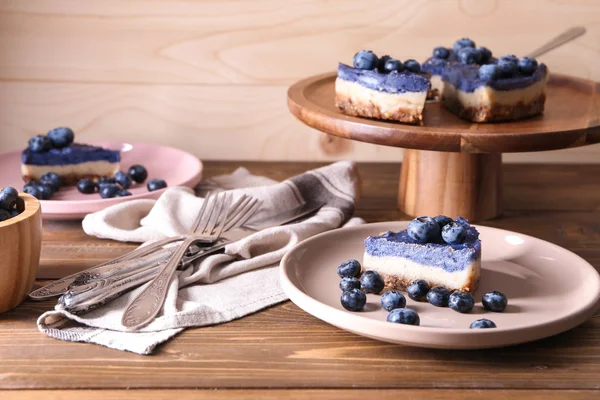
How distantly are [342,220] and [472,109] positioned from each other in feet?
1.08

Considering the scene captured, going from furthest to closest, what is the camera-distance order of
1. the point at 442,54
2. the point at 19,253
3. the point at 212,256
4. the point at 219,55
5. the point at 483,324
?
1. the point at 219,55
2. the point at 442,54
3. the point at 212,256
4. the point at 19,253
5. the point at 483,324

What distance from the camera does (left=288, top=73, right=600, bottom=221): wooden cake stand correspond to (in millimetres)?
1356

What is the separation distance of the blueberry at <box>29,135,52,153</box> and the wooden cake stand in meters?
0.55

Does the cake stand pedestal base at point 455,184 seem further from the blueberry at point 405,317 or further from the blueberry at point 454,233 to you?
the blueberry at point 405,317

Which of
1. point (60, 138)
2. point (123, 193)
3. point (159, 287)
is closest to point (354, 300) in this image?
point (159, 287)

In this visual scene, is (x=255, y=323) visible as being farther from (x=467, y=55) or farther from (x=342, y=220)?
(x=467, y=55)

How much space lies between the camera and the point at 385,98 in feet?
5.06

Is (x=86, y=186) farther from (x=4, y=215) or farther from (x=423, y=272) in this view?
(x=423, y=272)

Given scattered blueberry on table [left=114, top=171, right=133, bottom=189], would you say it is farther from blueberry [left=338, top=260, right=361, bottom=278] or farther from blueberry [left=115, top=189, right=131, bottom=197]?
blueberry [left=338, top=260, right=361, bottom=278]

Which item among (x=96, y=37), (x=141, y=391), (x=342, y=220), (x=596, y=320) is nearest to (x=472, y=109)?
(x=342, y=220)

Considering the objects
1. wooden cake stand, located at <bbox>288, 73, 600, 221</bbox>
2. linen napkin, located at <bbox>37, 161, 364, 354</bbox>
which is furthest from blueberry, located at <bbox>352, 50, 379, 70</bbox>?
linen napkin, located at <bbox>37, 161, 364, 354</bbox>

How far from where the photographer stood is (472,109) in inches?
61.0

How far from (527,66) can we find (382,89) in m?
0.30

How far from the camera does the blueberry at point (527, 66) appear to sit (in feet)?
5.20
